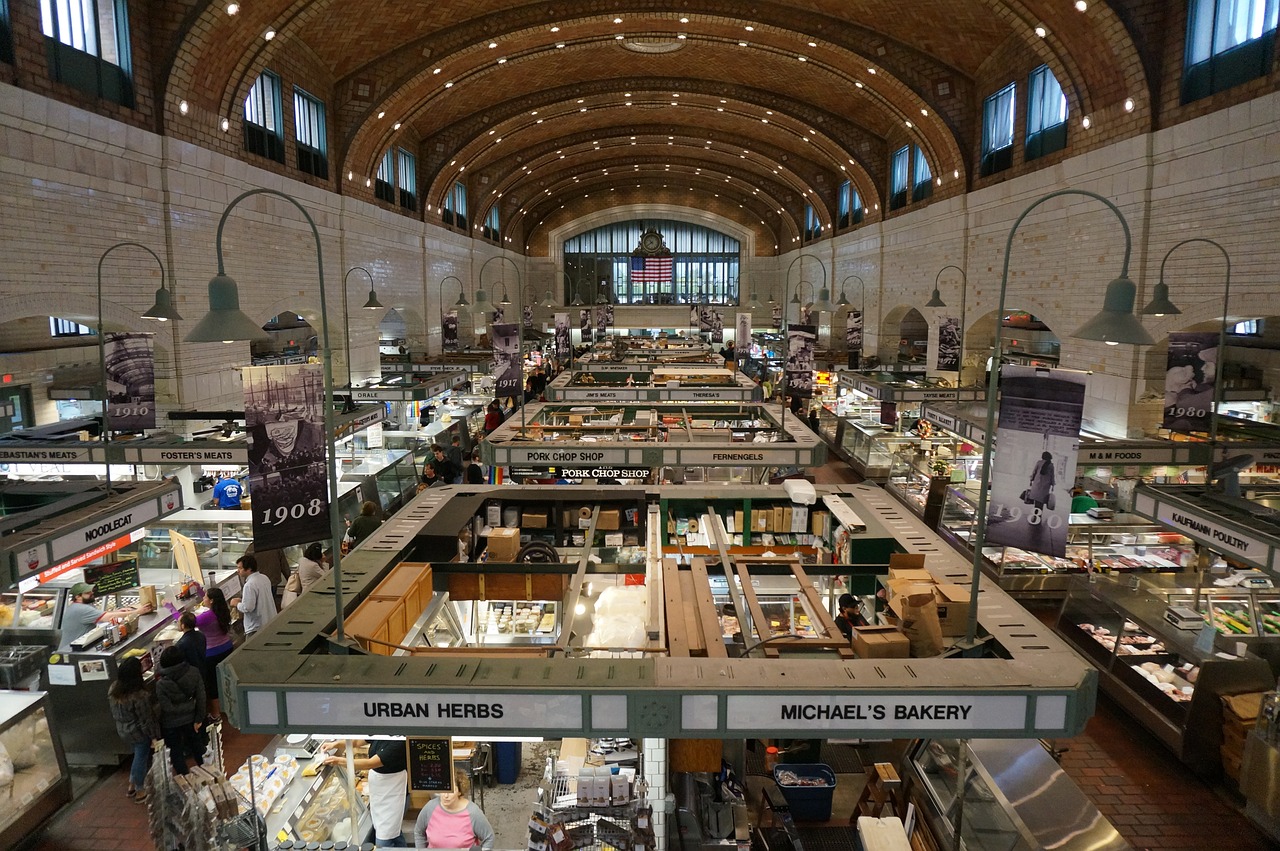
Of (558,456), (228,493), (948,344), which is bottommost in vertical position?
(228,493)

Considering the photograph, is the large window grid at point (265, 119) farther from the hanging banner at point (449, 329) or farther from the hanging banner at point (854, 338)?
the hanging banner at point (854, 338)

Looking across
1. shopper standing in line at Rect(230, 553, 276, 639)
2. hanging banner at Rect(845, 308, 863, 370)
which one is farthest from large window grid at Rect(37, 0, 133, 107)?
hanging banner at Rect(845, 308, 863, 370)

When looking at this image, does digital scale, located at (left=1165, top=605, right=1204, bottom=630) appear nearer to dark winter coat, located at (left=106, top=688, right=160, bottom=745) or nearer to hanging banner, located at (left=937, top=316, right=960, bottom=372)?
dark winter coat, located at (left=106, top=688, right=160, bottom=745)

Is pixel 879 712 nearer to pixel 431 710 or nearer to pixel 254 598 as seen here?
pixel 431 710

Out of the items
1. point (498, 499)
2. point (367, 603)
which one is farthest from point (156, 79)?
→ point (367, 603)

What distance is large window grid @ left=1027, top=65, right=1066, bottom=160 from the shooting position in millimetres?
15413

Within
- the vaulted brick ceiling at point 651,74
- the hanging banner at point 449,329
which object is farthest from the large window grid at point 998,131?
the hanging banner at point 449,329

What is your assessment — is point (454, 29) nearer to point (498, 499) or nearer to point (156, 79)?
point (156, 79)

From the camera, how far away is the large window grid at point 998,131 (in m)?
17.7

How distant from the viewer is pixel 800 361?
15.8 metres

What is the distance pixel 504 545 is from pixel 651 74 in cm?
2303

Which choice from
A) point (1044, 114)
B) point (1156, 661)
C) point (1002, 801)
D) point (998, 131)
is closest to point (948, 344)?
point (1044, 114)

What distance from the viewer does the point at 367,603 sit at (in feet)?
17.2

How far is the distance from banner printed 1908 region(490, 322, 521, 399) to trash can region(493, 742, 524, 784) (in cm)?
850
